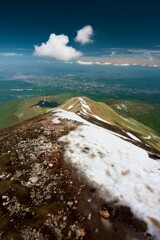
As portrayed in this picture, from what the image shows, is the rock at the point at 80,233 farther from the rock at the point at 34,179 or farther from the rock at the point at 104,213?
the rock at the point at 34,179

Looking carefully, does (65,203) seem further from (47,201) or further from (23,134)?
(23,134)

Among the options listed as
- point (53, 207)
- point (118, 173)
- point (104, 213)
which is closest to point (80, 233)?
point (104, 213)

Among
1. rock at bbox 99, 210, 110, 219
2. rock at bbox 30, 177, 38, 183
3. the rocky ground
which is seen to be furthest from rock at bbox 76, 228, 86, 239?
rock at bbox 30, 177, 38, 183

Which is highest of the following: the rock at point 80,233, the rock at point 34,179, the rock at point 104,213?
the rock at point 104,213

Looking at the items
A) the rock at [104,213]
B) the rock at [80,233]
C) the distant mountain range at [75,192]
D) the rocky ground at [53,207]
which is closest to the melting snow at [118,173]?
the distant mountain range at [75,192]

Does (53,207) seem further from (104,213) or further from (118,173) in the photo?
(118,173)

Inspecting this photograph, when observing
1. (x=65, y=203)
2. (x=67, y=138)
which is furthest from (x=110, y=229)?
(x=67, y=138)

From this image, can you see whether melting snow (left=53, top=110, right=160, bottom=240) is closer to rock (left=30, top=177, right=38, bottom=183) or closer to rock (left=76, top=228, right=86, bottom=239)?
rock (left=76, top=228, right=86, bottom=239)
